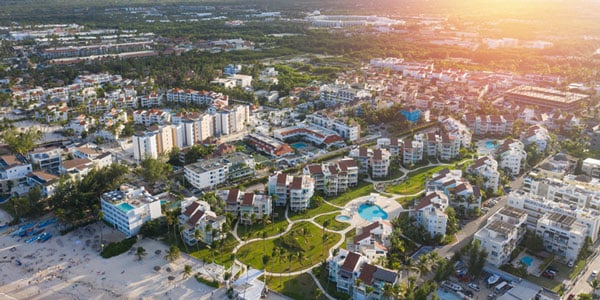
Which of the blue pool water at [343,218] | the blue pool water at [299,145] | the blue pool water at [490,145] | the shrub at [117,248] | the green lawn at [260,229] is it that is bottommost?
the shrub at [117,248]

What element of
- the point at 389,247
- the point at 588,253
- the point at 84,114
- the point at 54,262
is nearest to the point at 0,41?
the point at 84,114

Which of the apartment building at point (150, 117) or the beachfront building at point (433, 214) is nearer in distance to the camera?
the beachfront building at point (433, 214)

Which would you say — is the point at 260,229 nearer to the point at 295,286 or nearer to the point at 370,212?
the point at 295,286

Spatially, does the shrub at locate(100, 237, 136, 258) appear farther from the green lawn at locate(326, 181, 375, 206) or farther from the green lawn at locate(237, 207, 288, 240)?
the green lawn at locate(326, 181, 375, 206)

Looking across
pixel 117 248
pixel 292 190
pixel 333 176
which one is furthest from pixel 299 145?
pixel 117 248

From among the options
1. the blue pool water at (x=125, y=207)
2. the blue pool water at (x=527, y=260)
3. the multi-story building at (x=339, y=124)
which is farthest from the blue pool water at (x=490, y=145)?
the blue pool water at (x=125, y=207)

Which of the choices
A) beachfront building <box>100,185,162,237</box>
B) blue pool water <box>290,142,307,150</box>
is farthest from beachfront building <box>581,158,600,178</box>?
beachfront building <box>100,185,162,237</box>

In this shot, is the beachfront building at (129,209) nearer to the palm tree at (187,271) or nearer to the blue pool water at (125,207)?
the blue pool water at (125,207)
